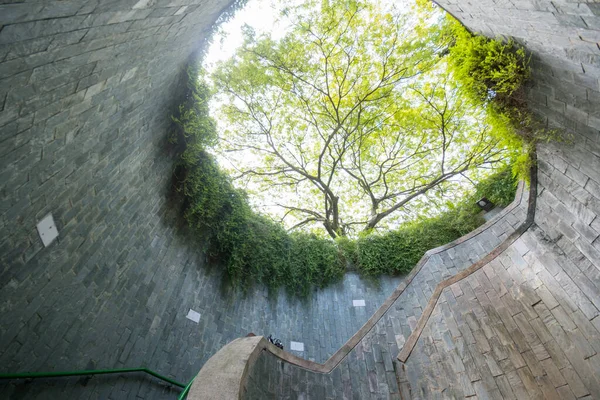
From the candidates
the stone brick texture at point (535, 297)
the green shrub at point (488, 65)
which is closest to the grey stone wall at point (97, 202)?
the stone brick texture at point (535, 297)

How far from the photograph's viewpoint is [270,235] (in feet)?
24.0

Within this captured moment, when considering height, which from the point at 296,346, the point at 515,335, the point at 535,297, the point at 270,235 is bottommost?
the point at 515,335

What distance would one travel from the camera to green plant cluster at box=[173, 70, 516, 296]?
5.43 metres

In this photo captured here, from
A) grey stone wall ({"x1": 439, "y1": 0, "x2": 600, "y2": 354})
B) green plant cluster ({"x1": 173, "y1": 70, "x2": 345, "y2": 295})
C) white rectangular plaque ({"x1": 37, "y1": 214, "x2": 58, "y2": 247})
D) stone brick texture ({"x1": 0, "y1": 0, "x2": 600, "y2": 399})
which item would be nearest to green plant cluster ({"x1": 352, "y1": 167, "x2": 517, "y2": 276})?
green plant cluster ({"x1": 173, "y1": 70, "x2": 345, "y2": 295})

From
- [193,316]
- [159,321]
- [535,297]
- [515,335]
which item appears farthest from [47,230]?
[535,297]

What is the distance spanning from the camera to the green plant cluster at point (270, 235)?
5.43 metres

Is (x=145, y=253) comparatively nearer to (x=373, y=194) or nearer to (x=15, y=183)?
(x=15, y=183)

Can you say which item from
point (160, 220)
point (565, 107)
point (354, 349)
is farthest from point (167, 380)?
point (565, 107)

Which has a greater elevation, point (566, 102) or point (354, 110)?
point (354, 110)

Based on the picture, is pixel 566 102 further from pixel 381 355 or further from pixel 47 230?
pixel 47 230

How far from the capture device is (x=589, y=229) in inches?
136

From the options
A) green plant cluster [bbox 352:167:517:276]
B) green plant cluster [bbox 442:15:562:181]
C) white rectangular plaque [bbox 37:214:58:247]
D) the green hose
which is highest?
green plant cluster [bbox 352:167:517:276]

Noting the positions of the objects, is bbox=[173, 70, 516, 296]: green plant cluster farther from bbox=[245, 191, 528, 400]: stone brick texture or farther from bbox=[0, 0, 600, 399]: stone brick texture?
bbox=[245, 191, 528, 400]: stone brick texture

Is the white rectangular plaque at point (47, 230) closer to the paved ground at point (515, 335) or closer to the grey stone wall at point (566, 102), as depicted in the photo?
the paved ground at point (515, 335)
